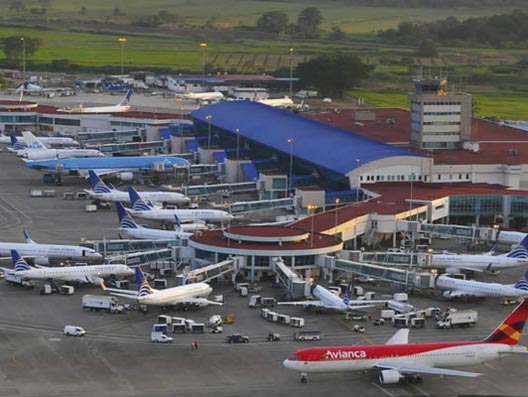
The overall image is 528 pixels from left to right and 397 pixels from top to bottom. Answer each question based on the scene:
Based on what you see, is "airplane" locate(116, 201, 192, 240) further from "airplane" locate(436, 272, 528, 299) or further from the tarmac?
"airplane" locate(436, 272, 528, 299)

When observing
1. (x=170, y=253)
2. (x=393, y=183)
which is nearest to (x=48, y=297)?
(x=170, y=253)

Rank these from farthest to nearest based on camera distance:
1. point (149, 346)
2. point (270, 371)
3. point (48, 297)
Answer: point (48, 297) → point (149, 346) → point (270, 371)

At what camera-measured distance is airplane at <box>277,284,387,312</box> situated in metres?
88.2

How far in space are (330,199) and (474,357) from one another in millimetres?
52200

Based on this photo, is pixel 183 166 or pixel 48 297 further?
pixel 183 166

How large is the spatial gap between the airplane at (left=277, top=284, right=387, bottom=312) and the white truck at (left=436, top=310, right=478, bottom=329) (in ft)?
17.2

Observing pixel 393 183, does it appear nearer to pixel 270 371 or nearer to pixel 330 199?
pixel 330 199

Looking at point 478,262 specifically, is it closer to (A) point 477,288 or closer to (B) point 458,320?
(A) point 477,288

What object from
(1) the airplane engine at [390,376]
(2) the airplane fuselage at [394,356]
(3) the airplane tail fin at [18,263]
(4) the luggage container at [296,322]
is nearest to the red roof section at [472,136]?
(4) the luggage container at [296,322]

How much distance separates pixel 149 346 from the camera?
266 ft

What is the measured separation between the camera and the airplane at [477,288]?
92.7m

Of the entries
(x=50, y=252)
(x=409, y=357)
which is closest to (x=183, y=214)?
(x=50, y=252)

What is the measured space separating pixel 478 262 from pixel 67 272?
30927 mm

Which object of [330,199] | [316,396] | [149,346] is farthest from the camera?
[330,199]
